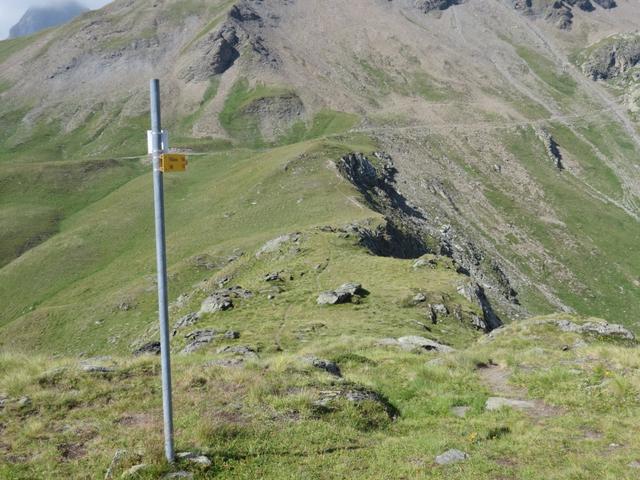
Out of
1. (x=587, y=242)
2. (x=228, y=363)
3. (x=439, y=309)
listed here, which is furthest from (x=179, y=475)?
(x=587, y=242)

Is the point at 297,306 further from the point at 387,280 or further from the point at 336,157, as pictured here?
the point at 336,157

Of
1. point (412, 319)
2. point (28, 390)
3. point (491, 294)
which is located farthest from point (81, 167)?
point (28, 390)

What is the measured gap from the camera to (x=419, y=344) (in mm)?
25781

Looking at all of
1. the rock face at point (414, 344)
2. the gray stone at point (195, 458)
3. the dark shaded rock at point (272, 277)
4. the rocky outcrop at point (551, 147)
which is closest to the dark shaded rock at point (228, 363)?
the gray stone at point (195, 458)

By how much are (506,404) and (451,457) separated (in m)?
5.15

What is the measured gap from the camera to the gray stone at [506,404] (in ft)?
50.8

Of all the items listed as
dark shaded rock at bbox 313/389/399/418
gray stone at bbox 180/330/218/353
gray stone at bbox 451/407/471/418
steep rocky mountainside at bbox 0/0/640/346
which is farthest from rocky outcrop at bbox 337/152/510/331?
dark shaded rock at bbox 313/389/399/418

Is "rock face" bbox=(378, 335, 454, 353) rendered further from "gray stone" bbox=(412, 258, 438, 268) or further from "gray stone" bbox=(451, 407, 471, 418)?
"gray stone" bbox=(412, 258, 438, 268)

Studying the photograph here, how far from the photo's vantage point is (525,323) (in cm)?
3017

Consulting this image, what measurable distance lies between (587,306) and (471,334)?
6872cm

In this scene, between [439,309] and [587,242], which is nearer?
[439,309]

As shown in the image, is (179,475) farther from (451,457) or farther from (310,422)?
(451,457)

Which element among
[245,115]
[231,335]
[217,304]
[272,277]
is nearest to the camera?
[231,335]

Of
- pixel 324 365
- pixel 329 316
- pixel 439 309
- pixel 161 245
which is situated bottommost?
pixel 439 309
